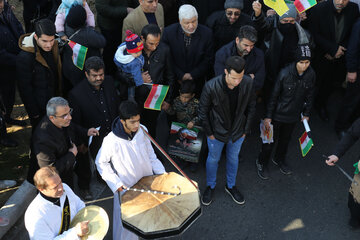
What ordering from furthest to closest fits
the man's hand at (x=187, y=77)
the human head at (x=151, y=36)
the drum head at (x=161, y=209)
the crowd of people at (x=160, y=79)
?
1. the man's hand at (x=187, y=77)
2. the human head at (x=151, y=36)
3. the crowd of people at (x=160, y=79)
4. the drum head at (x=161, y=209)

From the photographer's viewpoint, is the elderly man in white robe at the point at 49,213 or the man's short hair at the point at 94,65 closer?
the elderly man in white robe at the point at 49,213

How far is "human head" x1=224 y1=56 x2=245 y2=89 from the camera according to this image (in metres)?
3.98

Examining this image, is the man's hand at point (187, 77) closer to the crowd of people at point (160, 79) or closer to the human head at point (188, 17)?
the crowd of people at point (160, 79)

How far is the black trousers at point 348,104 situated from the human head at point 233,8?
231cm

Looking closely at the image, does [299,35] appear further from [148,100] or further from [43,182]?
[43,182]

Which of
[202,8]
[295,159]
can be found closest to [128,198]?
[295,159]

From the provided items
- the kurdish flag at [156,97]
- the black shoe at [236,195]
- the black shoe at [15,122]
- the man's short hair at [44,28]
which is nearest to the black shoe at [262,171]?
the black shoe at [236,195]

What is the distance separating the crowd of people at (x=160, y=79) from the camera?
393 centimetres

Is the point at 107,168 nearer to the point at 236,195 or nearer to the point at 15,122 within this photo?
the point at 236,195

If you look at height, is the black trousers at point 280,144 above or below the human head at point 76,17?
below

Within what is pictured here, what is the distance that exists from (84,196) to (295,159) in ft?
11.2

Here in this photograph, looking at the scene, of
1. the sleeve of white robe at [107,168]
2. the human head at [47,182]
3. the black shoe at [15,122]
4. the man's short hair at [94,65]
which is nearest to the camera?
the human head at [47,182]

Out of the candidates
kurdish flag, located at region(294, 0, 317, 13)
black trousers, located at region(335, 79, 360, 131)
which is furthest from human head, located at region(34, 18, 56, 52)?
black trousers, located at region(335, 79, 360, 131)

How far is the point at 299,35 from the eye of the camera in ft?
17.6
